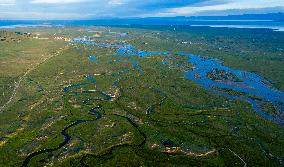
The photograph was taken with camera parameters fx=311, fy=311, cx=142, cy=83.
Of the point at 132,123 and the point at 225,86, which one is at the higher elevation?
the point at 225,86

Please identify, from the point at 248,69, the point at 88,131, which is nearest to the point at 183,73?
the point at 248,69

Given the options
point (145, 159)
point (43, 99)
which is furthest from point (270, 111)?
point (43, 99)

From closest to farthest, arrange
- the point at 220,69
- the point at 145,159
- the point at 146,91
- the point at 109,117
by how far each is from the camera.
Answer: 1. the point at 145,159
2. the point at 109,117
3. the point at 146,91
4. the point at 220,69

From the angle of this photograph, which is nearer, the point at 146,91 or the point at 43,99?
the point at 43,99

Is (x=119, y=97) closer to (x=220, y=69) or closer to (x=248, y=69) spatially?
(x=220, y=69)

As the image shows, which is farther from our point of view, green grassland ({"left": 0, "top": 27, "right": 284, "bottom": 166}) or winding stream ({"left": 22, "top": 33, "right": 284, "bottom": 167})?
winding stream ({"left": 22, "top": 33, "right": 284, "bottom": 167})

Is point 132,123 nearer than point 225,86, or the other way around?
point 132,123

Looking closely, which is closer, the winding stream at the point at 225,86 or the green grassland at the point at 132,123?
the green grassland at the point at 132,123

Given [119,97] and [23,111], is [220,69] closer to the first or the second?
[119,97]

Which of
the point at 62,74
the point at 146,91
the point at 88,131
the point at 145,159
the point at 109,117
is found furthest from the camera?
the point at 62,74
